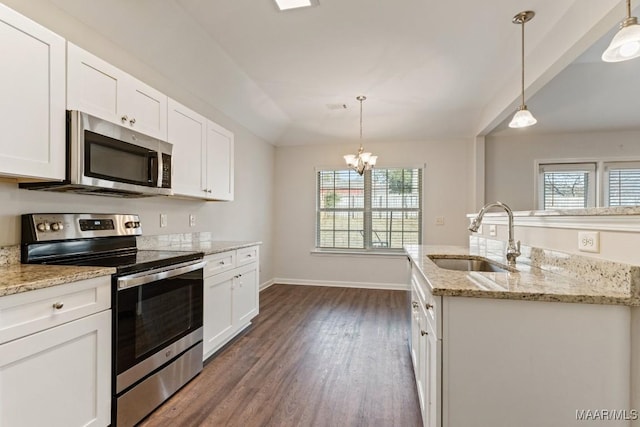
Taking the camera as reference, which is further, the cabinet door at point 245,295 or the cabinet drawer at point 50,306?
the cabinet door at point 245,295

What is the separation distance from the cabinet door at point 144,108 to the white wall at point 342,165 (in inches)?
128

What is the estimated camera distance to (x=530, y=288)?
1.28 m

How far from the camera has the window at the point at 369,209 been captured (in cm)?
527

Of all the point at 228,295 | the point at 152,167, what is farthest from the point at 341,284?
the point at 152,167

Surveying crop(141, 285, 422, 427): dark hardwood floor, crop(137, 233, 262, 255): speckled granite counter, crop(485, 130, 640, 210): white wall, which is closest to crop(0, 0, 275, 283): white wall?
crop(137, 233, 262, 255): speckled granite counter

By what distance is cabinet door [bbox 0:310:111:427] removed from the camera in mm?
1179

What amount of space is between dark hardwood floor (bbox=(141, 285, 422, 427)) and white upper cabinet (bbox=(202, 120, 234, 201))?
1.47 m

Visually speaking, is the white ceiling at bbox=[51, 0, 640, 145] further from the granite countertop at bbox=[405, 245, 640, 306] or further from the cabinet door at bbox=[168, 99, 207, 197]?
the granite countertop at bbox=[405, 245, 640, 306]

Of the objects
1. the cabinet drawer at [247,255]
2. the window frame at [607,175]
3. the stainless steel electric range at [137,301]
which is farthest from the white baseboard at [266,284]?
the window frame at [607,175]

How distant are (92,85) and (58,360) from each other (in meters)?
1.46

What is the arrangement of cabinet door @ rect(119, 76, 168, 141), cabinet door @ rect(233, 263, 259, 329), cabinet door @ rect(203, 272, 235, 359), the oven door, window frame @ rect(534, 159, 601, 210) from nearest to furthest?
the oven door < cabinet door @ rect(119, 76, 168, 141) < cabinet door @ rect(203, 272, 235, 359) < cabinet door @ rect(233, 263, 259, 329) < window frame @ rect(534, 159, 601, 210)

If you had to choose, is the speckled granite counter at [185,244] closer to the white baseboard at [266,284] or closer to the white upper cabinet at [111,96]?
the white upper cabinet at [111,96]

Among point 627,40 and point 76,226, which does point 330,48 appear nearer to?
point 627,40

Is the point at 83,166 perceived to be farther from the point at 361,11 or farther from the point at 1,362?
the point at 361,11
